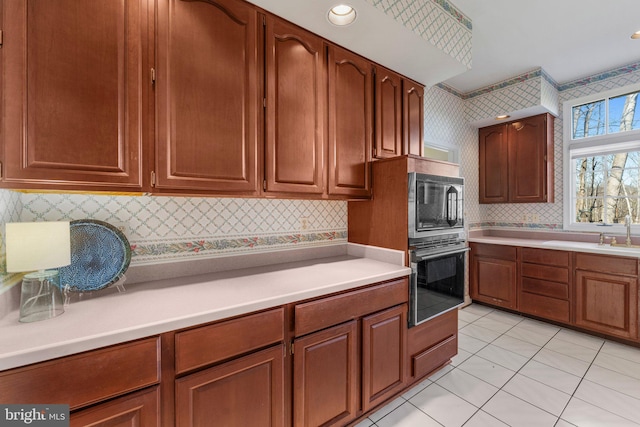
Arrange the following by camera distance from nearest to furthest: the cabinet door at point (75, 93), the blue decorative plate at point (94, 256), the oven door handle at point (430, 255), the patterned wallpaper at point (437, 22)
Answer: the cabinet door at point (75, 93) → the blue decorative plate at point (94, 256) → the patterned wallpaper at point (437, 22) → the oven door handle at point (430, 255)

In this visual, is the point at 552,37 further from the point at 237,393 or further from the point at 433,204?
the point at 237,393

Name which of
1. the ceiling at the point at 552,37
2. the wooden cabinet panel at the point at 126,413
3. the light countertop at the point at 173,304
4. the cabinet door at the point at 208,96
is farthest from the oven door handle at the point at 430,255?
the ceiling at the point at 552,37

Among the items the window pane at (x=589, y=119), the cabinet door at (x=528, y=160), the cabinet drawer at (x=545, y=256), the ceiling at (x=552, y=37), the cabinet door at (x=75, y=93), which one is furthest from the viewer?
the cabinet door at (x=528, y=160)

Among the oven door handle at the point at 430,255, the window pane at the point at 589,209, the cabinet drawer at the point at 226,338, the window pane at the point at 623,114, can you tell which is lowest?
the cabinet drawer at the point at 226,338

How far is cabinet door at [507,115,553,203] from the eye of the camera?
318cm

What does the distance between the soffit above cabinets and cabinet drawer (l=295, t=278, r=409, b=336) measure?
5.28ft

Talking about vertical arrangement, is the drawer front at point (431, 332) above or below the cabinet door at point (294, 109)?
below

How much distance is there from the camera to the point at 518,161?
3.36 metres

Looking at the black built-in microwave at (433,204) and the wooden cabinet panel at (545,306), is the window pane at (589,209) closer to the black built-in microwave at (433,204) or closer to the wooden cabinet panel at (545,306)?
the wooden cabinet panel at (545,306)

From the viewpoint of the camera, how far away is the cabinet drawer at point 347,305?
1.33 meters

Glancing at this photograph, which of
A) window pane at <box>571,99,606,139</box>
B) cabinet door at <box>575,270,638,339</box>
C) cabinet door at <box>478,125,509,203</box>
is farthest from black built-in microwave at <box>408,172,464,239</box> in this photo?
window pane at <box>571,99,606,139</box>

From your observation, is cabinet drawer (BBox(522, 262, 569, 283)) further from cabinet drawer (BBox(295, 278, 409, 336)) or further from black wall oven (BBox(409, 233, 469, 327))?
cabinet drawer (BBox(295, 278, 409, 336))

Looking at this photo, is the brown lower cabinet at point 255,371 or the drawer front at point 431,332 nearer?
the brown lower cabinet at point 255,371

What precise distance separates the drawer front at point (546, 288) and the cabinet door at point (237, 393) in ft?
10.3
